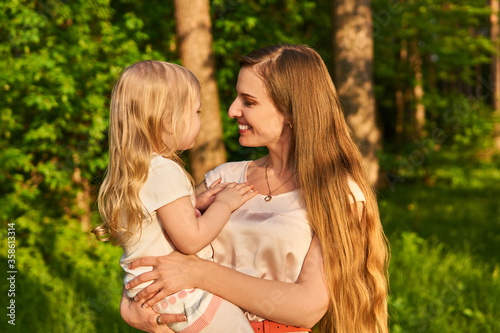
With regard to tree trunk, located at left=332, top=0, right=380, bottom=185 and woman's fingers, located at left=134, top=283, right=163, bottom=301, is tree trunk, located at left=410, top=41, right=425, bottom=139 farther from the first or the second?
woman's fingers, located at left=134, top=283, right=163, bottom=301

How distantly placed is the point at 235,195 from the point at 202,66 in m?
3.92

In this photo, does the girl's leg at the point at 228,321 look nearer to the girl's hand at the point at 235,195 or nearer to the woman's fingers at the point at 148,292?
the woman's fingers at the point at 148,292

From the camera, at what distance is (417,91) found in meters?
13.4

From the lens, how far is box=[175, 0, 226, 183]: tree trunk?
581 cm

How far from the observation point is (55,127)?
6.64 m

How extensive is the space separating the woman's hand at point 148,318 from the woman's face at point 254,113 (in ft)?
2.60

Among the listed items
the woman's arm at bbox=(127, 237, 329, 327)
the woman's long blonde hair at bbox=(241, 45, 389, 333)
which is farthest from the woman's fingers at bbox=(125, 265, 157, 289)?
the woman's long blonde hair at bbox=(241, 45, 389, 333)

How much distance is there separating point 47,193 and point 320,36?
255 inches

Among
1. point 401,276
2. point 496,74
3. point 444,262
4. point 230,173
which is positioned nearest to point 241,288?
point 230,173

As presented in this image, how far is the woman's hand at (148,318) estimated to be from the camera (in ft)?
6.43

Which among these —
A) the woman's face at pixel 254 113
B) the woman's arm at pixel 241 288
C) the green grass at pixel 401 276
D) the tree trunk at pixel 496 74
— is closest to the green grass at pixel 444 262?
the green grass at pixel 401 276

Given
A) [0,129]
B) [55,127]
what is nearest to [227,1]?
[55,127]

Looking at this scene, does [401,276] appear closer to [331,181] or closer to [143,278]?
[331,181]

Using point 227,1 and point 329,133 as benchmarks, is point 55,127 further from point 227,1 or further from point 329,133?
point 329,133
